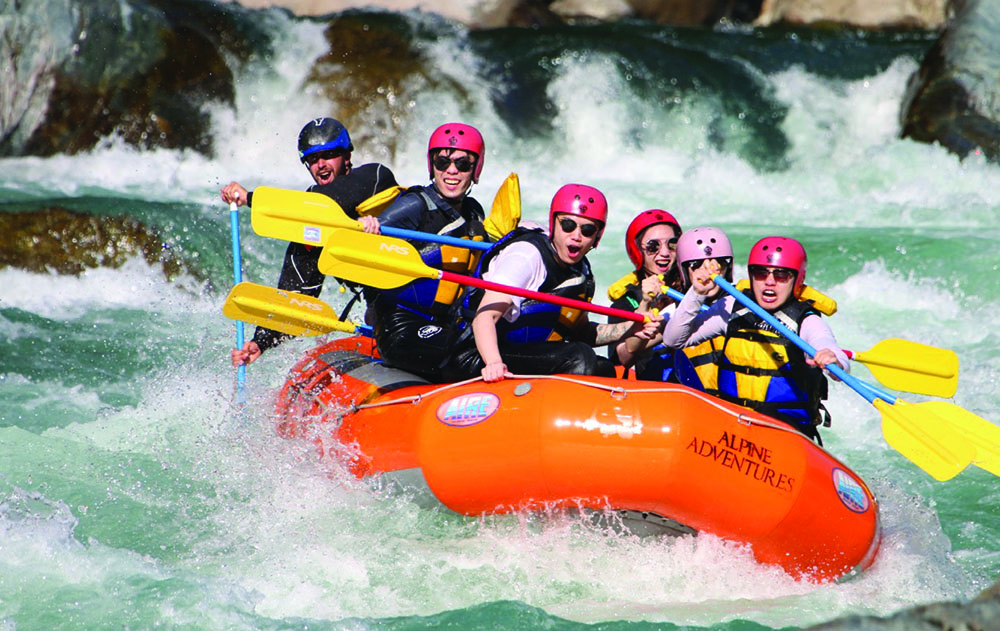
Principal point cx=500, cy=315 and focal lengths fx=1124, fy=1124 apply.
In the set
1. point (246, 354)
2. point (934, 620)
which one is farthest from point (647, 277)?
point (934, 620)

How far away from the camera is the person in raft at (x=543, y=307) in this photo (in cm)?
461

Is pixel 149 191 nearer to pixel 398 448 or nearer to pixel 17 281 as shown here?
pixel 17 281

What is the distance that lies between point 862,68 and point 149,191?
863cm

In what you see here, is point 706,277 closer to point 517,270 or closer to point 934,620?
point 517,270

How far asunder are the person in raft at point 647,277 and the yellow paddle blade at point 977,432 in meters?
1.22

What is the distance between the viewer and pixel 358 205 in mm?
5672

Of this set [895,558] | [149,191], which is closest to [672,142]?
[149,191]

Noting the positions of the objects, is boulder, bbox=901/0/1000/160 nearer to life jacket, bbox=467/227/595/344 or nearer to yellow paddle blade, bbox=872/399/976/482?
yellow paddle blade, bbox=872/399/976/482

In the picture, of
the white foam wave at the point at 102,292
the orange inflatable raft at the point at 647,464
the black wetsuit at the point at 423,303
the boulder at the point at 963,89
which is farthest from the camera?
the boulder at the point at 963,89

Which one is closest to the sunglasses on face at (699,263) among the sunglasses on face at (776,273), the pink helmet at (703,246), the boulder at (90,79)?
the pink helmet at (703,246)

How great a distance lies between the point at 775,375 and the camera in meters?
4.80

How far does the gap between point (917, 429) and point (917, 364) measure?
1.46 feet

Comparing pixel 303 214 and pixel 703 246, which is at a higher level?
pixel 703 246

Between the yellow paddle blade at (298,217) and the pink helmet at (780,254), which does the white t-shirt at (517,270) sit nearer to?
the pink helmet at (780,254)
